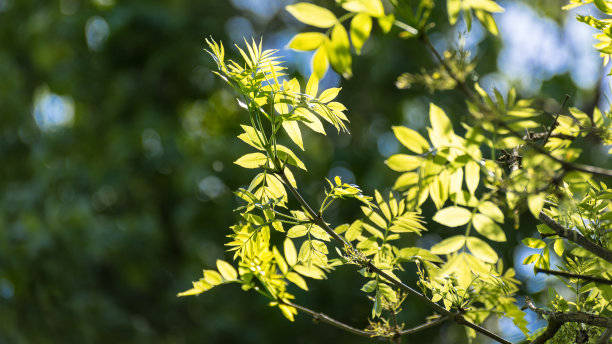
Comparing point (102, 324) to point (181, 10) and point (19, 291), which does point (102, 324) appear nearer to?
point (19, 291)

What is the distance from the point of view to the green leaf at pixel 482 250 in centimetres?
33

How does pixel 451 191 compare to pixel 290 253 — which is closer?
pixel 451 191

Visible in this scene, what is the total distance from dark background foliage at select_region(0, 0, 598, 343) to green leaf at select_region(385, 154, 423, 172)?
220cm

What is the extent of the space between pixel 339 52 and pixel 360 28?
2 centimetres

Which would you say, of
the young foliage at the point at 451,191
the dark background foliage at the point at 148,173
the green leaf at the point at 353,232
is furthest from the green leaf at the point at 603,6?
the dark background foliage at the point at 148,173

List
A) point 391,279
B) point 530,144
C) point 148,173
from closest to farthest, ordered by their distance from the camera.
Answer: point 530,144
point 391,279
point 148,173

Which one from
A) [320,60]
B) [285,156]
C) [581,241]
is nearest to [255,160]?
[285,156]

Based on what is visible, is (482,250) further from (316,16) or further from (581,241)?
(316,16)

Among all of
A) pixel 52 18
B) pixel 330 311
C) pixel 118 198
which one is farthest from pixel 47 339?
pixel 52 18

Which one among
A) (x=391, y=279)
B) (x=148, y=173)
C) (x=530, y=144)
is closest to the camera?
(x=530, y=144)

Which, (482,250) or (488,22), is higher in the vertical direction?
(488,22)

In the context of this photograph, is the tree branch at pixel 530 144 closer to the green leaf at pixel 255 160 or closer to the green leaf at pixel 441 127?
the green leaf at pixel 441 127

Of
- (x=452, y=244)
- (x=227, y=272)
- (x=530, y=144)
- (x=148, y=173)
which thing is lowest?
(x=148, y=173)

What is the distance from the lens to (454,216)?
33 centimetres
